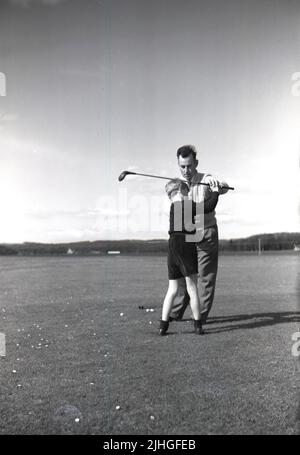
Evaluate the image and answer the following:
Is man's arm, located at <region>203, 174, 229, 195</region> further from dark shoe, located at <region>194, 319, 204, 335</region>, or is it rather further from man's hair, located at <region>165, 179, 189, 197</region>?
dark shoe, located at <region>194, 319, 204, 335</region>

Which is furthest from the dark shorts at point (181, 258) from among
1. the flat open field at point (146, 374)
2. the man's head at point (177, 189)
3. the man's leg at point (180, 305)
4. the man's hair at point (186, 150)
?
the man's hair at point (186, 150)

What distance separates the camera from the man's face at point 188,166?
714cm

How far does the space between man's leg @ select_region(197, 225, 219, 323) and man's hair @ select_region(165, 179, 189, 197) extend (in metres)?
1.07

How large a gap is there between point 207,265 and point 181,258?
1155mm

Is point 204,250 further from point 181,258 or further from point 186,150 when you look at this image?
point 186,150

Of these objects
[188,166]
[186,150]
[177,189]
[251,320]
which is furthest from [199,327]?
[186,150]

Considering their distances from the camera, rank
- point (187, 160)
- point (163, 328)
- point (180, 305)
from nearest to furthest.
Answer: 1. point (163, 328)
2. point (187, 160)
3. point (180, 305)

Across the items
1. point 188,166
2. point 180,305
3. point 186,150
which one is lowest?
point 180,305

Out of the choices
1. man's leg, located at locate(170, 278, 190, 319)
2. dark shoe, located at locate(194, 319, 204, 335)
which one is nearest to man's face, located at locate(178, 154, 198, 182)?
man's leg, located at locate(170, 278, 190, 319)

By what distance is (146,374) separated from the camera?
204 inches

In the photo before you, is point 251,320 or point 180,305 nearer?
point 180,305

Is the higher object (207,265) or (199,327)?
(207,265)

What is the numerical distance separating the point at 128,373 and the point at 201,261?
3227mm
